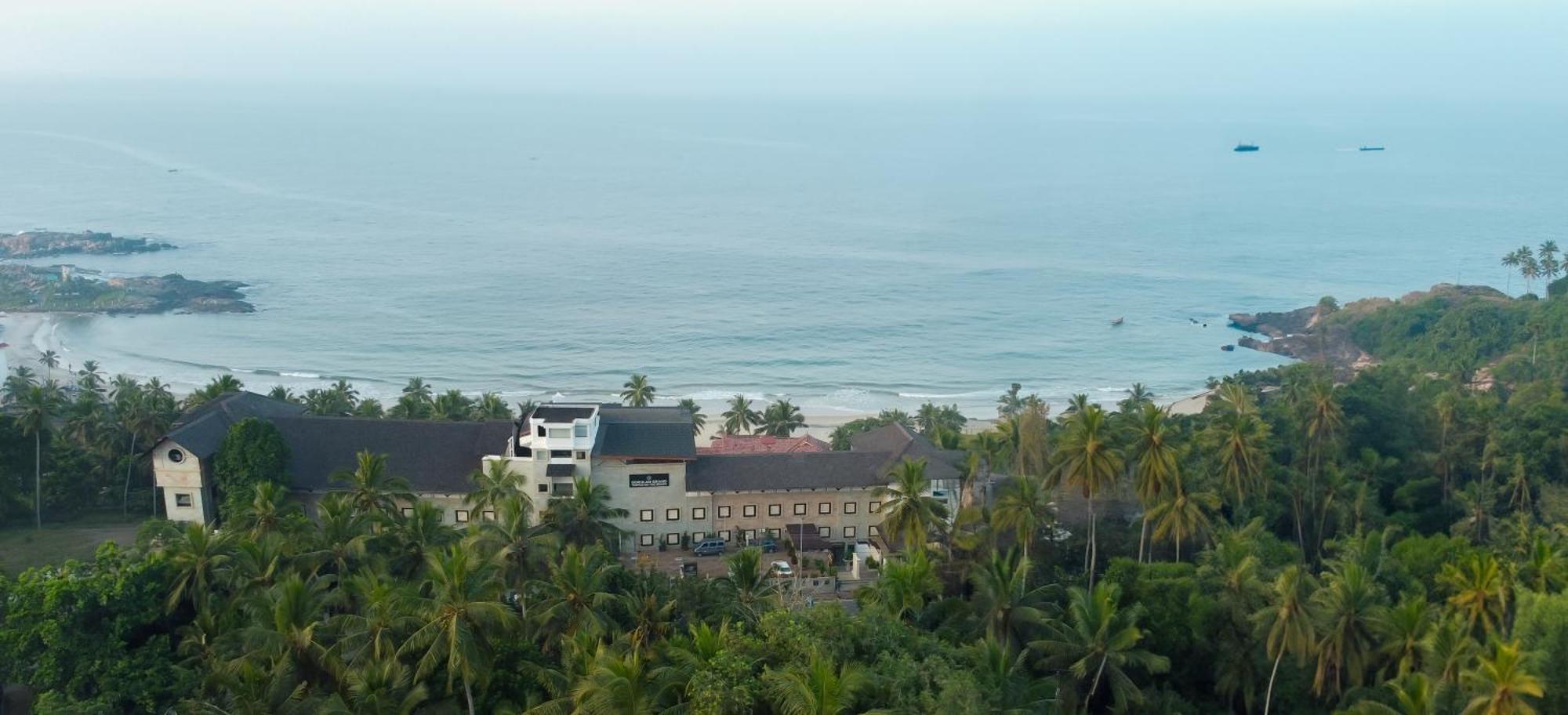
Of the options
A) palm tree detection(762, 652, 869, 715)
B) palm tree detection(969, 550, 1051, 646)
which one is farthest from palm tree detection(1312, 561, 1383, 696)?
palm tree detection(762, 652, 869, 715)

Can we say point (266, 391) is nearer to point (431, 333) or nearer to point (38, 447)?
point (431, 333)

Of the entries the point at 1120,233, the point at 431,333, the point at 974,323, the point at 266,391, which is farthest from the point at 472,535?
the point at 1120,233

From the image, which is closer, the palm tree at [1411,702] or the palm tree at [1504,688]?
the palm tree at [1504,688]

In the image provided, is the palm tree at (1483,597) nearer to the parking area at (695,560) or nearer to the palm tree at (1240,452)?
the palm tree at (1240,452)

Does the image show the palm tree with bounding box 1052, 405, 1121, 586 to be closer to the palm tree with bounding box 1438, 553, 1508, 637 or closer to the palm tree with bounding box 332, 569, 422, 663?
the palm tree with bounding box 1438, 553, 1508, 637

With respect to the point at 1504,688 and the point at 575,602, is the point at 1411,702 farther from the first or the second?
the point at 575,602

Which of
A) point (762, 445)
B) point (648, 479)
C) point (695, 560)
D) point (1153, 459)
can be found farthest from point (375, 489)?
point (1153, 459)

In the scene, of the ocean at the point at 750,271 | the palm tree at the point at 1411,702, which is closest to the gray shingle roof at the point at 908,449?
the palm tree at the point at 1411,702
